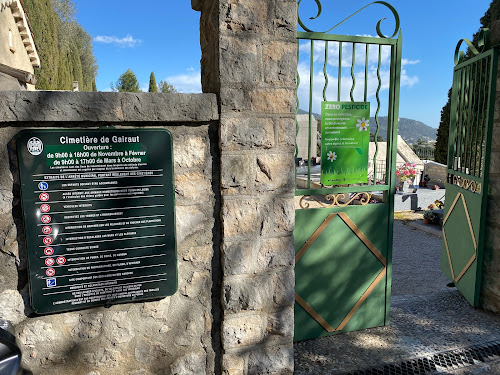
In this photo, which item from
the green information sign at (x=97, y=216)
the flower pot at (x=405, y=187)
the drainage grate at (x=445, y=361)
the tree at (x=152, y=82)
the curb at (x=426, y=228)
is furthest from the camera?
the tree at (x=152, y=82)

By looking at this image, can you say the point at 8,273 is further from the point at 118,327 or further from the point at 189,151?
the point at 189,151

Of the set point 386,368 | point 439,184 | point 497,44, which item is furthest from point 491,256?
point 439,184

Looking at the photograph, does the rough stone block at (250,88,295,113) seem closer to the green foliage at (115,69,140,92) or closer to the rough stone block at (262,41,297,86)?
the rough stone block at (262,41,297,86)

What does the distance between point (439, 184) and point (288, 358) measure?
14.1 metres

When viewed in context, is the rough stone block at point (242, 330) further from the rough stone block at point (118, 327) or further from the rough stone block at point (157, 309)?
the rough stone block at point (118, 327)

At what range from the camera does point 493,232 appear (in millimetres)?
3574

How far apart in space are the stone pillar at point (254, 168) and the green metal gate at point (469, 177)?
2312mm

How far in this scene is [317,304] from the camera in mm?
→ 3217

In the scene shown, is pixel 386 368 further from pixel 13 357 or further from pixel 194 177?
pixel 13 357

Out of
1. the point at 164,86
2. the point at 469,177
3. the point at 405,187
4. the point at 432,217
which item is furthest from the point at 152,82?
the point at 469,177

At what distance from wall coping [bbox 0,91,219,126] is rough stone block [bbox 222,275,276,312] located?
1.04 m

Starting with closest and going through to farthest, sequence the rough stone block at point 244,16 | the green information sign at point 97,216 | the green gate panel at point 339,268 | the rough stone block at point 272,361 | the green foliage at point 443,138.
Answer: the green information sign at point 97,216 → the rough stone block at point 244,16 → the rough stone block at point 272,361 → the green gate panel at point 339,268 → the green foliage at point 443,138

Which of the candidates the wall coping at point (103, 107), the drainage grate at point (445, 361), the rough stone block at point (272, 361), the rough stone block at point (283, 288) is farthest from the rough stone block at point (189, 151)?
the drainage grate at point (445, 361)

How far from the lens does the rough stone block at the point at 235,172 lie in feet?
7.35
